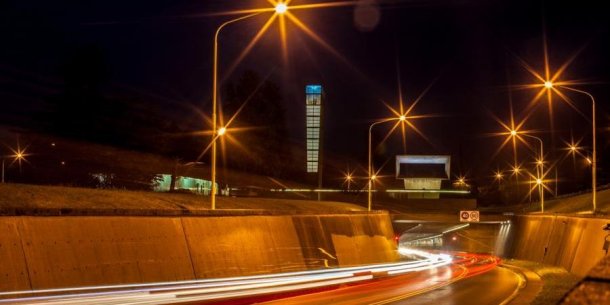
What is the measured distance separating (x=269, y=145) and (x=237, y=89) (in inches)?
314

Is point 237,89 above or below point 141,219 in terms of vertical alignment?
above

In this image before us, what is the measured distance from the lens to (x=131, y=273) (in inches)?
849

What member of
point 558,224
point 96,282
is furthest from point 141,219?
point 558,224

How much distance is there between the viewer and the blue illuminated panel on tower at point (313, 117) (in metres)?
111

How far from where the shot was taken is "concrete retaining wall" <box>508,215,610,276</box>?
34531 millimetres

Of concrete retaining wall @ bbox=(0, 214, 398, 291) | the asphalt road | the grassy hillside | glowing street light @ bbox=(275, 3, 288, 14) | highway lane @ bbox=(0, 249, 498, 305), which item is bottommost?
the asphalt road

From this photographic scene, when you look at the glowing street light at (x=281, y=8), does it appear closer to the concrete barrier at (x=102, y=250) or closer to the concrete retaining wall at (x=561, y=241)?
the concrete barrier at (x=102, y=250)

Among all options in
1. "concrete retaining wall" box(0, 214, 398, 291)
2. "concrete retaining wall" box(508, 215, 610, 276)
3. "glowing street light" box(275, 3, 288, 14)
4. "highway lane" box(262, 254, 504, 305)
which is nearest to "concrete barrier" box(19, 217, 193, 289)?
"concrete retaining wall" box(0, 214, 398, 291)

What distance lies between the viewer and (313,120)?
111m

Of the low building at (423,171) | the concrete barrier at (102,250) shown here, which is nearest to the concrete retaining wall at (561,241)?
the concrete barrier at (102,250)

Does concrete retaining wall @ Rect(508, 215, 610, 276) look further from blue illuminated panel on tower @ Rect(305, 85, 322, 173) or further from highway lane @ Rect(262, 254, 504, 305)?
blue illuminated panel on tower @ Rect(305, 85, 322, 173)

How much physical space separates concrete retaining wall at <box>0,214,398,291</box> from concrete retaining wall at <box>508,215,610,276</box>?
43.0 ft

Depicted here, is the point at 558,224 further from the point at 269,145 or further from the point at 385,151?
the point at 385,151

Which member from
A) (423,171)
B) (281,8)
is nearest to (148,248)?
(281,8)
